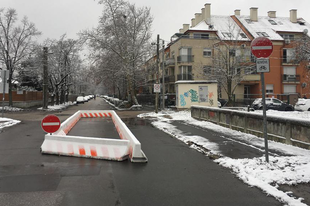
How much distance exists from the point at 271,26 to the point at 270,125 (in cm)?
4319

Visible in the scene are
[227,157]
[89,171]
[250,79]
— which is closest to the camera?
[89,171]

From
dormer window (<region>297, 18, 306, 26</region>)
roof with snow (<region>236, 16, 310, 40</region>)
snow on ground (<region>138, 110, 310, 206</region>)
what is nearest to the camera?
snow on ground (<region>138, 110, 310, 206</region>)

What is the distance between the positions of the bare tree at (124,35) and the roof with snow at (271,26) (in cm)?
2009

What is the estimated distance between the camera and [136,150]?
22.8 ft

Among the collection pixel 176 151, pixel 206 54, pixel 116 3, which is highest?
pixel 116 3

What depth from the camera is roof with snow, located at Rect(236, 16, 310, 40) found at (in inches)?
1761

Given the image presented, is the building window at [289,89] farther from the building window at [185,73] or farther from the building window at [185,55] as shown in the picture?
the building window at [185,55]

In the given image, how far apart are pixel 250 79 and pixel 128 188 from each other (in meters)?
40.8

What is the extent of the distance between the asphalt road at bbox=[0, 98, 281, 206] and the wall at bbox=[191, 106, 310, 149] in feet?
10.7

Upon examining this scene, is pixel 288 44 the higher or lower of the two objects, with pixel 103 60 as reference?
higher

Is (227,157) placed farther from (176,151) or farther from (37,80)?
(37,80)

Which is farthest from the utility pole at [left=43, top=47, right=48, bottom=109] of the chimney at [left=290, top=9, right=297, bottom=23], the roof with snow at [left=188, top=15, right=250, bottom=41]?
the chimney at [left=290, top=9, right=297, bottom=23]

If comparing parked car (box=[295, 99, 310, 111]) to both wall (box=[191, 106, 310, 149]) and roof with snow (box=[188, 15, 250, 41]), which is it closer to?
wall (box=[191, 106, 310, 149])

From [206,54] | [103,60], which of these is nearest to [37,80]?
[103,60]
